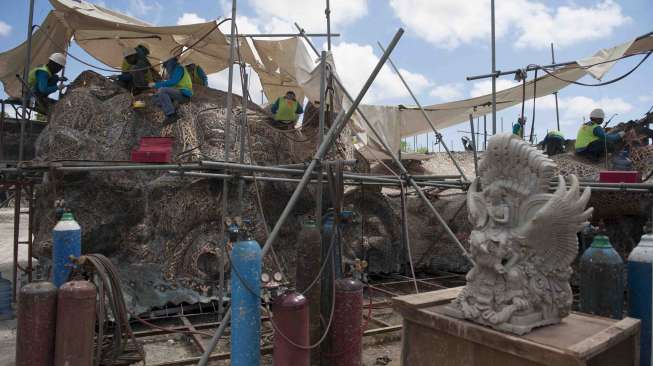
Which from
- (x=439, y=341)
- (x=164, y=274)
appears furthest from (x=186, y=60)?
(x=439, y=341)

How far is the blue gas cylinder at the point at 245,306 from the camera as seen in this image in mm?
3576

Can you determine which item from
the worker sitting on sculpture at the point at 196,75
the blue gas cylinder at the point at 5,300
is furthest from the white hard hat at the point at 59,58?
the blue gas cylinder at the point at 5,300

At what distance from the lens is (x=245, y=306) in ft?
11.8

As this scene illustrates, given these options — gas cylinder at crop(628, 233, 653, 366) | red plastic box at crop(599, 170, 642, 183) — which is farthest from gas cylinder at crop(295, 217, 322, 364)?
red plastic box at crop(599, 170, 642, 183)

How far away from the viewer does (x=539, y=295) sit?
3.41 metres

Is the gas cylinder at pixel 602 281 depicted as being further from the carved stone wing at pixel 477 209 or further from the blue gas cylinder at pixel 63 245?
the blue gas cylinder at pixel 63 245

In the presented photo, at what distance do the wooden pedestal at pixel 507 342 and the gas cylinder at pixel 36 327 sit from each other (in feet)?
9.26

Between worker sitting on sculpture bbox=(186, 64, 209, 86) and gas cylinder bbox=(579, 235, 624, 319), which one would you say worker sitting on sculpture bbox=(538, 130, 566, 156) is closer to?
gas cylinder bbox=(579, 235, 624, 319)

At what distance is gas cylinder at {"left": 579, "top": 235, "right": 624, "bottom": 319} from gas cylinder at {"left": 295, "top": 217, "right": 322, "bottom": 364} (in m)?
2.77

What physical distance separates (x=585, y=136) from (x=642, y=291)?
5.10 m

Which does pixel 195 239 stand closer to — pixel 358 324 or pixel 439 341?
pixel 358 324

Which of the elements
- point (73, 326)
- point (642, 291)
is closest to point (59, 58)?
point (73, 326)

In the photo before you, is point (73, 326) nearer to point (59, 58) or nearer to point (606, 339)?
point (606, 339)

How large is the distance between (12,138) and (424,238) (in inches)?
339
